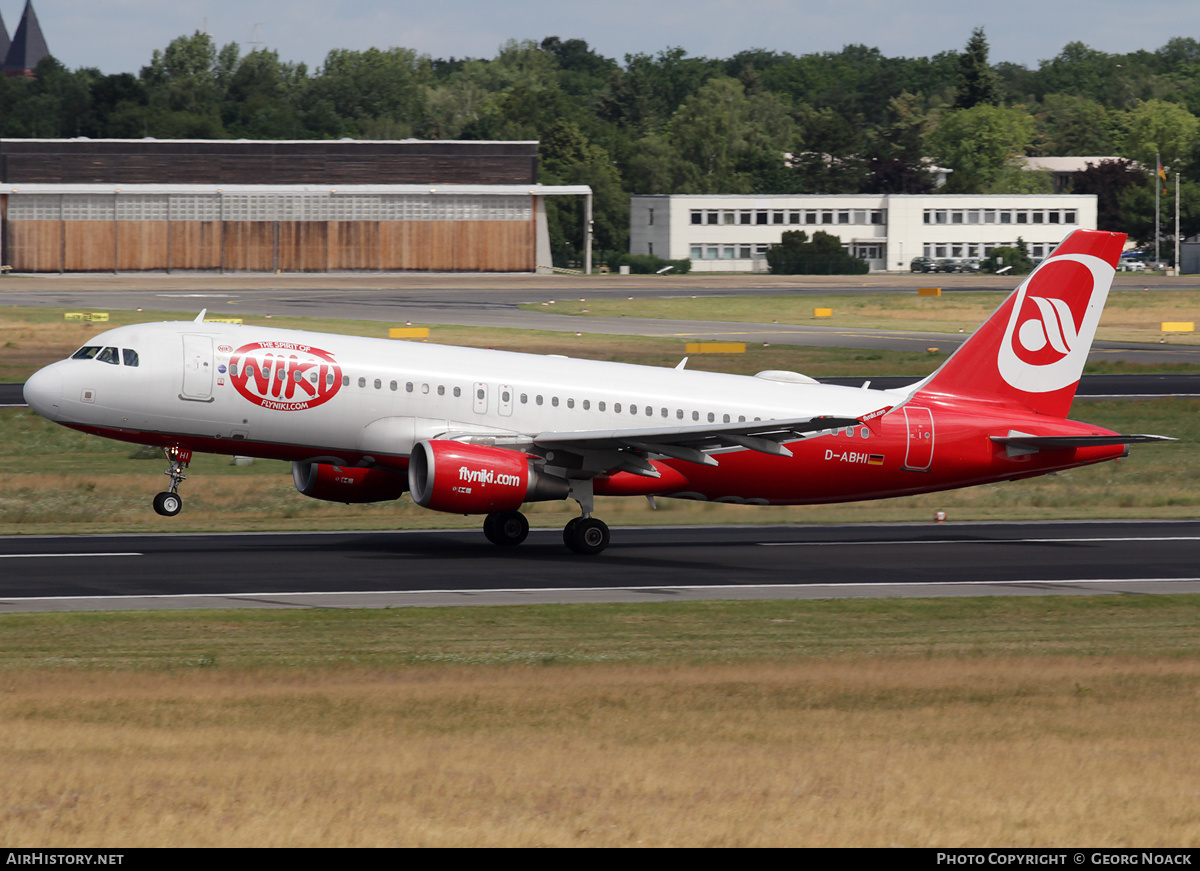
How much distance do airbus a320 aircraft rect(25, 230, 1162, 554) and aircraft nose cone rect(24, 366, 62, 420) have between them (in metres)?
0.04

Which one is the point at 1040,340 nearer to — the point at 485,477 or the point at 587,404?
the point at 587,404

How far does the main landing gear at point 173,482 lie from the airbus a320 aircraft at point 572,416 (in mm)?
55

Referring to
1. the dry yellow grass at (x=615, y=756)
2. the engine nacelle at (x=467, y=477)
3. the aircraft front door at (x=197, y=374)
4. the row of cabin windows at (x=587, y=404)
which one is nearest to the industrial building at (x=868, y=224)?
the row of cabin windows at (x=587, y=404)

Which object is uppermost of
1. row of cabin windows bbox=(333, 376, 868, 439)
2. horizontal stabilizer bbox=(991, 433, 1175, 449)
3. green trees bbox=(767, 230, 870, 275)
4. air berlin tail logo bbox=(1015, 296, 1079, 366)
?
green trees bbox=(767, 230, 870, 275)

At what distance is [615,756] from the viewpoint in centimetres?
1658

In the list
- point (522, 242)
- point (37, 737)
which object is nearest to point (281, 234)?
point (522, 242)

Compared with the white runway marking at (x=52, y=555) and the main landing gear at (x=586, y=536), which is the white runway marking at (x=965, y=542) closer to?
the main landing gear at (x=586, y=536)

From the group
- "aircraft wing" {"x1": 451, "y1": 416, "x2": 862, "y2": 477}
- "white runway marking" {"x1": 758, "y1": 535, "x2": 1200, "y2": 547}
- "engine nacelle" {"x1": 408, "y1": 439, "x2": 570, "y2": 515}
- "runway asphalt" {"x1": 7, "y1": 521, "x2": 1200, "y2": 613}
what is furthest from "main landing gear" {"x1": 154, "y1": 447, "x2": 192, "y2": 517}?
"white runway marking" {"x1": 758, "y1": 535, "x2": 1200, "y2": 547}

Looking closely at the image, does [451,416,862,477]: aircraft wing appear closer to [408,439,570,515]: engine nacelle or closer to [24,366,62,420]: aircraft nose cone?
[408,439,570,515]: engine nacelle

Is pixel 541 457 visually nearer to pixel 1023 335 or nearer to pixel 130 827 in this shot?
pixel 1023 335

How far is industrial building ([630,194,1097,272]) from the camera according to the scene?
192 metres

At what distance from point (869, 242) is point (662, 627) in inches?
6879

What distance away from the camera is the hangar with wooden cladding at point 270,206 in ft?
501

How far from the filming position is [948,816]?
1382 cm
